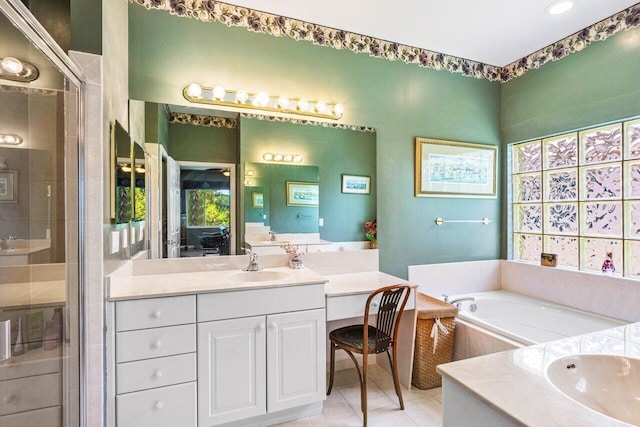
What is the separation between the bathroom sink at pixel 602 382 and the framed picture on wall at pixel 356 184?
1.77 m

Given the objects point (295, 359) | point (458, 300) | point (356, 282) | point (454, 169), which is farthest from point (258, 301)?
point (454, 169)

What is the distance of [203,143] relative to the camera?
2195 mm

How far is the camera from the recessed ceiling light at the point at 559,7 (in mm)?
2141

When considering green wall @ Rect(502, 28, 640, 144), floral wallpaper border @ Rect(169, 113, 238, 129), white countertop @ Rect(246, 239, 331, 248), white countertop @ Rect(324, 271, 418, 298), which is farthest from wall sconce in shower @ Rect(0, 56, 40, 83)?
green wall @ Rect(502, 28, 640, 144)

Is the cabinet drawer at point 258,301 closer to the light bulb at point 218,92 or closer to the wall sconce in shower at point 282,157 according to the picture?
the wall sconce in shower at point 282,157

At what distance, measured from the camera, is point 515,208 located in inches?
127

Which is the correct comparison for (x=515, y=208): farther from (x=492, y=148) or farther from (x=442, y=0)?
(x=442, y=0)

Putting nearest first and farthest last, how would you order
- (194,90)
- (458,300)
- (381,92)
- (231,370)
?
(231,370)
(194,90)
(381,92)
(458,300)

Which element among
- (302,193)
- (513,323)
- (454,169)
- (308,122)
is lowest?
(513,323)

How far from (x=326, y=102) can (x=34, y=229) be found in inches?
78.4

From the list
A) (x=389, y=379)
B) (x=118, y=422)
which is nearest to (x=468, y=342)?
(x=389, y=379)

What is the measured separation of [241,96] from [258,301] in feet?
4.68

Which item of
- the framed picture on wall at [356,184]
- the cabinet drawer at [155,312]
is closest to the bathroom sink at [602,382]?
the cabinet drawer at [155,312]

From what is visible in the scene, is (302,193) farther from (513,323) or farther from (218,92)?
(513,323)
